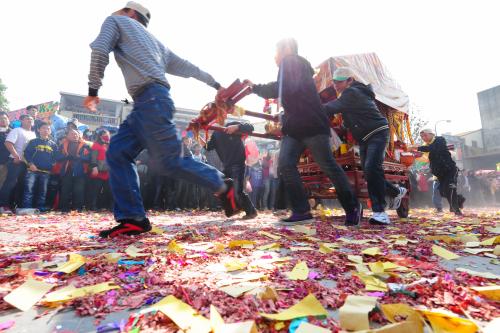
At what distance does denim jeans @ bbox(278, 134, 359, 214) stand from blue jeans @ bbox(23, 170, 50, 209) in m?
5.18

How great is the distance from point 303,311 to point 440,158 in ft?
21.9

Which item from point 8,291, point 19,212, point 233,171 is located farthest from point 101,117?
point 8,291

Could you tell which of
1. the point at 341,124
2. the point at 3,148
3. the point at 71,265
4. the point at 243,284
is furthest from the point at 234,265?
the point at 3,148

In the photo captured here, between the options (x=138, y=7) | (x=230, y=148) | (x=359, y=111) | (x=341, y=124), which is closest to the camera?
(x=138, y=7)

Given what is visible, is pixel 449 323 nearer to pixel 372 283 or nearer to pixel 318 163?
pixel 372 283

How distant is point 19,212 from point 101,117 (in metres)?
17.0

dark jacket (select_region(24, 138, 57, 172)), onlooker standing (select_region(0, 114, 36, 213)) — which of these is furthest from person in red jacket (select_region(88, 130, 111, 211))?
onlooker standing (select_region(0, 114, 36, 213))

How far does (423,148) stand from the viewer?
6430 mm

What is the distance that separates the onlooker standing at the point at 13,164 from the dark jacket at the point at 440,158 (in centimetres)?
837

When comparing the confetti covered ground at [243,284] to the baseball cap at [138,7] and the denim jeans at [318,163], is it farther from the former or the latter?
the baseball cap at [138,7]

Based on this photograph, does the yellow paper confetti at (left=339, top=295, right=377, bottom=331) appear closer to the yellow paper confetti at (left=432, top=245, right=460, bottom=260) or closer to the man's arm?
the yellow paper confetti at (left=432, top=245, right=460, bottom=260)

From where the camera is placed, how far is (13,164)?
5.70 m

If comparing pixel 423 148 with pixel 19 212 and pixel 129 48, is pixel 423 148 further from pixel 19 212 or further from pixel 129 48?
pixel 19 212

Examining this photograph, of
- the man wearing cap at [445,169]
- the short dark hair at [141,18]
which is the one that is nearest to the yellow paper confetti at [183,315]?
the short dark hair at [141,18]
